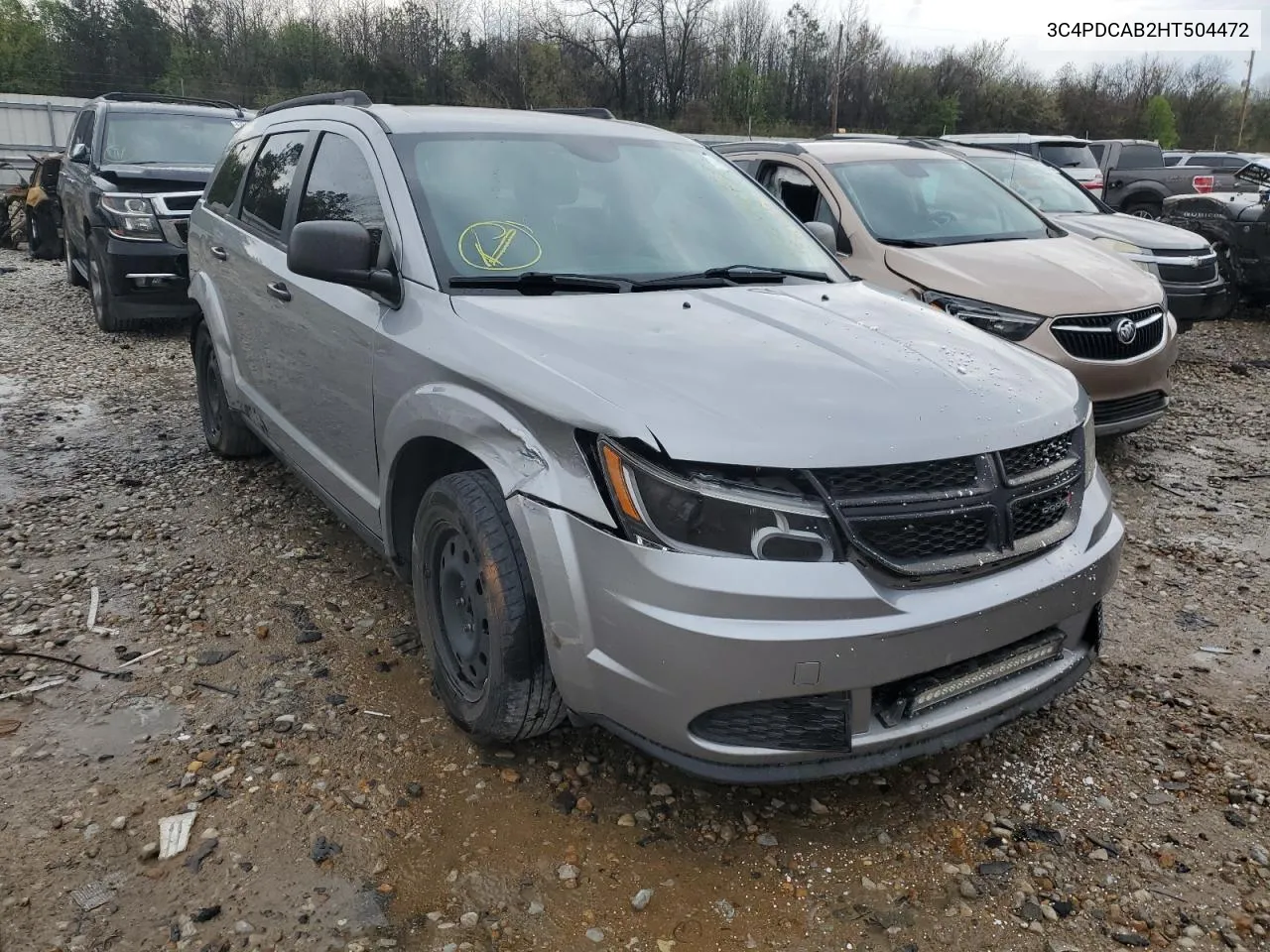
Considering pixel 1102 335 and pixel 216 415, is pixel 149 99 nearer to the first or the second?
pixel 216 415

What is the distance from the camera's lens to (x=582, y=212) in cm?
333

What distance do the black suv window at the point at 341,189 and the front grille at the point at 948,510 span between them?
174 cm

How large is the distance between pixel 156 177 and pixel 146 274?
943 mm

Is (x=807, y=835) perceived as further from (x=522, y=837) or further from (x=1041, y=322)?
(x=1041, y=322)

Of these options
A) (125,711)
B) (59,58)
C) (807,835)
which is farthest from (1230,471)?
(59,58)

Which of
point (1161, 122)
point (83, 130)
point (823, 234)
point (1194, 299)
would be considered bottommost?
point (1194, 299)

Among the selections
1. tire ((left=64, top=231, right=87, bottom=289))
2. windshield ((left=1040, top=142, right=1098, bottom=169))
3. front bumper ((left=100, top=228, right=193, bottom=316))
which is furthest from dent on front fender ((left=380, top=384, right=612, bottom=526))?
windshield ((left=1040, top=142, right=1098, bottom=169))

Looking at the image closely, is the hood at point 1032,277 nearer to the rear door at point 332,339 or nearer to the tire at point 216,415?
the rear door at point 332,339

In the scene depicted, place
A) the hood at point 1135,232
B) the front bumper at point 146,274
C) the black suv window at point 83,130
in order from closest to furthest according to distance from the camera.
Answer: the hood at point 1135,232 < the front bumper at point 146,274 < the black suv window at point 83,130

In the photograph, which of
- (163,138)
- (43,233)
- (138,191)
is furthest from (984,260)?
(43,233)

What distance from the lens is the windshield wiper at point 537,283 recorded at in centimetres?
296

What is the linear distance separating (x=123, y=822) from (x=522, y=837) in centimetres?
104

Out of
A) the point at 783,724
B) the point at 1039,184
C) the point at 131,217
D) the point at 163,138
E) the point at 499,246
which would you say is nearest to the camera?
the point at 783,724

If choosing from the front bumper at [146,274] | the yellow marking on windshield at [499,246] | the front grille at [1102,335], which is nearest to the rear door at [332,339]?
the yellow marking on windshield at [499,246]
